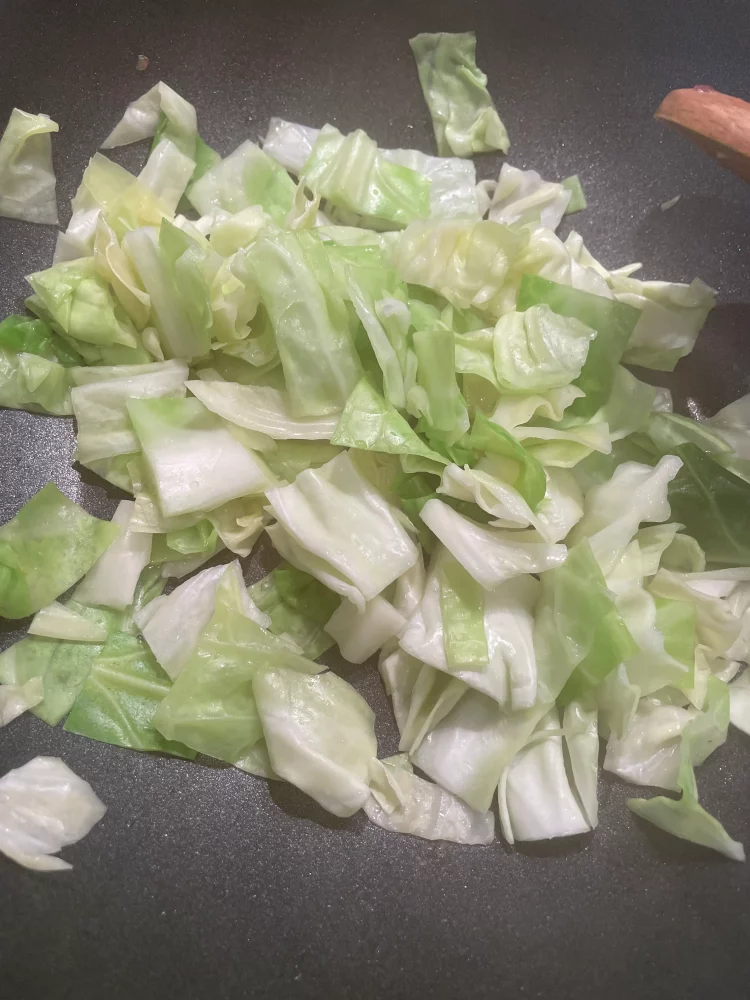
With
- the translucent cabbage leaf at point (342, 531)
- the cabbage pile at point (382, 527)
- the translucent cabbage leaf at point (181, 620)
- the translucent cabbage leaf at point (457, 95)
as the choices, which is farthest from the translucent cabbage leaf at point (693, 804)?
the translucent cabbage leaf at point (457, 95)

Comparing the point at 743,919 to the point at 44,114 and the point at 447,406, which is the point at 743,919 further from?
the point at 44,114

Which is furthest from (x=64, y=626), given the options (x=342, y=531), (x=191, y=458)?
(x=342, y=531)

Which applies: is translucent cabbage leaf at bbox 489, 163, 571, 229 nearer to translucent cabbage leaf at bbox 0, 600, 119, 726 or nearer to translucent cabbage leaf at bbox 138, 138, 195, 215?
translucent cabbage leaf at bbox 138, 138, 195, 215

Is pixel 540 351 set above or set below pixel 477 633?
above

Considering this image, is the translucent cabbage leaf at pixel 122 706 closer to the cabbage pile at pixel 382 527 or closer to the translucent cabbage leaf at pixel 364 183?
the cabbage pile at pixel 382 527

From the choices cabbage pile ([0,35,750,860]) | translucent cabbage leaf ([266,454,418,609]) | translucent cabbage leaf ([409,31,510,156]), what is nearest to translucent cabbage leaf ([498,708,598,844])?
cabbage pile ([0,35,750,860])

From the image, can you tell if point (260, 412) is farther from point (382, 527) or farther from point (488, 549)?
point (488, 549)

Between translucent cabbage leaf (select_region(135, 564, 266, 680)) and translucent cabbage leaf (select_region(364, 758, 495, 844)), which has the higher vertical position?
translucent cabbage leaf (select_region(135, 564, 266, 680))
